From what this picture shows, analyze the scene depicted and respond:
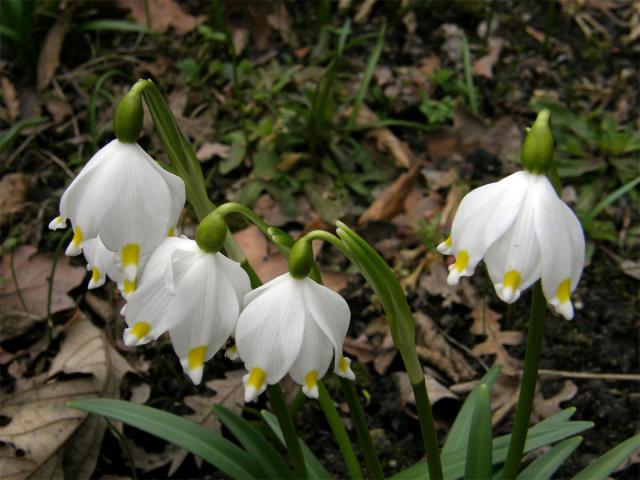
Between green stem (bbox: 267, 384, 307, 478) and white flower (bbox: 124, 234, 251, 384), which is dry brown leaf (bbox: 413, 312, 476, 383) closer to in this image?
green stem (bbox: 267, 384, 307, 478)

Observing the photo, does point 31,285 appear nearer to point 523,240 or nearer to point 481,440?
point 481,440

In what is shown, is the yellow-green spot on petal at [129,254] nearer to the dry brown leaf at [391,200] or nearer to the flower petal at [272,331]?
the flower petal at [272,331]

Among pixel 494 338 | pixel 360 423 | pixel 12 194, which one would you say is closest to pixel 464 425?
pixel 360 423

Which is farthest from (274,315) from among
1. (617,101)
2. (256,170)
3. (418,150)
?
(617,101)

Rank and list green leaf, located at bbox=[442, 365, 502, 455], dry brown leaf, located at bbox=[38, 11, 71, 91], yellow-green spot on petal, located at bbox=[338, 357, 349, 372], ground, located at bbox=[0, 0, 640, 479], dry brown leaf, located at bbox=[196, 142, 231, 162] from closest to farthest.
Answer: yellow-green spot on petal, located at bbox=[338, 357, 349, 372]
green leaf, located at bbox=[442, 365, 502, 455]
ground, located at bbox=[0, 0, 640, 479]
dry brown leaf, located at bbox=[196, 142, 231, 162]
dry brown leaf, located at bbox=[38, 11, 71, 91]

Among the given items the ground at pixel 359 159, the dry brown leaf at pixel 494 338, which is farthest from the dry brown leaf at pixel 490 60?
the dry brown leaf at pixel 494 338

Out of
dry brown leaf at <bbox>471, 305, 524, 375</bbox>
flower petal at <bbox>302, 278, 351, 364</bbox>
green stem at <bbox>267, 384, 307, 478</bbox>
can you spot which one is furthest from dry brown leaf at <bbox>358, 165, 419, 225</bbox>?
flower petal at <bbox>302, 278, 351, 364</bbox>

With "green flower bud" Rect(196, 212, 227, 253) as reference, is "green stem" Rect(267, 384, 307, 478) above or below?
below
